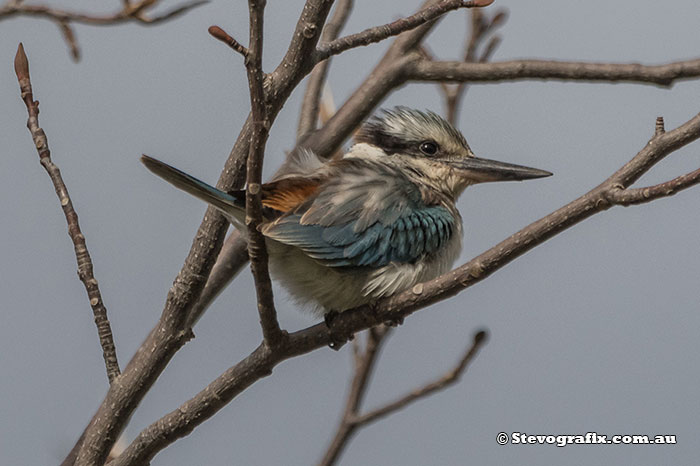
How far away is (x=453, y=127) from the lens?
329 cm

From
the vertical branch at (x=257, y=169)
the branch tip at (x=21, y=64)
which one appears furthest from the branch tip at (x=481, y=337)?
the branch tip at (x=21, y=64)

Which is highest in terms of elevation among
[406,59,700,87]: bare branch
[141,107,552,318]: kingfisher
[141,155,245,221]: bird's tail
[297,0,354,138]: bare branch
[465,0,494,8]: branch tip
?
[297,0,354,138]: bare branch

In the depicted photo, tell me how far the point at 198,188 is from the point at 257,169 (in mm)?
431

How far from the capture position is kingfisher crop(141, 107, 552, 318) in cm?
249

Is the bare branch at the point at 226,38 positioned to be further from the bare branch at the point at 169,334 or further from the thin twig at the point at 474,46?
the thin twig at the point at 474,46

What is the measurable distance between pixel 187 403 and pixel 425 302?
644 millimetres

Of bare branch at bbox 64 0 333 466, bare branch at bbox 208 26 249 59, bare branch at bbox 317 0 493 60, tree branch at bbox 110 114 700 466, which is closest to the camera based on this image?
bare branch at bbox 208 26 249 59

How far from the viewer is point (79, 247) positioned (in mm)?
2383

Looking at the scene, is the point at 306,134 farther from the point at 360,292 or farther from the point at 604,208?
the point at 604,208

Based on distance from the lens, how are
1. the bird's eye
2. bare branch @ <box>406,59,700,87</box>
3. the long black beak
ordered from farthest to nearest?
the bird's eye < the long black beak < bare branch @ <box>406,59,700,87</box>

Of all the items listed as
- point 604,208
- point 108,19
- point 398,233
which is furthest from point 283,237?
point 604,208

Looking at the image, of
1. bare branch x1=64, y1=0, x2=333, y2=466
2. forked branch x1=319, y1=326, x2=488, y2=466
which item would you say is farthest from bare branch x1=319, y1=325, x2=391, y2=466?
bare branch x1=64, y1=0, x2=333, y2=466

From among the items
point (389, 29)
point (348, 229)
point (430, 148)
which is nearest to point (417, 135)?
point (430, 148)

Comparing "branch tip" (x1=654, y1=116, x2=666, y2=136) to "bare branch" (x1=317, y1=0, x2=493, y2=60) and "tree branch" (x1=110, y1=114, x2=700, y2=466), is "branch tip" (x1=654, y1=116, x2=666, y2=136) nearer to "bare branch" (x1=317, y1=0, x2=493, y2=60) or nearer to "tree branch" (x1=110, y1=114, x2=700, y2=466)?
"tree branch" (x1=110, y1=114, x2=700, y2=466)
